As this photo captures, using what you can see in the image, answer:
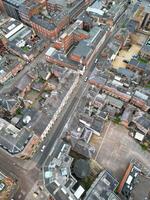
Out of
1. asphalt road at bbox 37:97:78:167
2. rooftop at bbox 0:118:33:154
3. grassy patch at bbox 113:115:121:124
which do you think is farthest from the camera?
grassy patch at bbox 113:115:121:124

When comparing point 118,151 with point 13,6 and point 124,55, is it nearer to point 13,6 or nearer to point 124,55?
point 124,55

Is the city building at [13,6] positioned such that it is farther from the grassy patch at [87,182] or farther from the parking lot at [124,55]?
the grassy patch at [87,182]

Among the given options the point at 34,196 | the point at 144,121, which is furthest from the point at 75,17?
the point at 34,196

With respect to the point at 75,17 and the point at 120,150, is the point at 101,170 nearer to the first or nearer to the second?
the point at 120,150

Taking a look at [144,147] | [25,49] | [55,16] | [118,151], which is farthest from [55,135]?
[55,16]

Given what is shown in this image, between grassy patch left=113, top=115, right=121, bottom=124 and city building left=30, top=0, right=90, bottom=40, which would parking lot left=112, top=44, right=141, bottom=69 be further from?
city building left=30, top=0, right=90, bottom=40

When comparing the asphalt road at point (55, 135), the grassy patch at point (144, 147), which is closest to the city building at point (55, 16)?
the asphalt road at point (55, 135)

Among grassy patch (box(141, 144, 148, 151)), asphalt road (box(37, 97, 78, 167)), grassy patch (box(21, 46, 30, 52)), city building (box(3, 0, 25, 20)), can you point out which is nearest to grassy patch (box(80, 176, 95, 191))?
asphalt road (box(37, 97, 78, 167))
